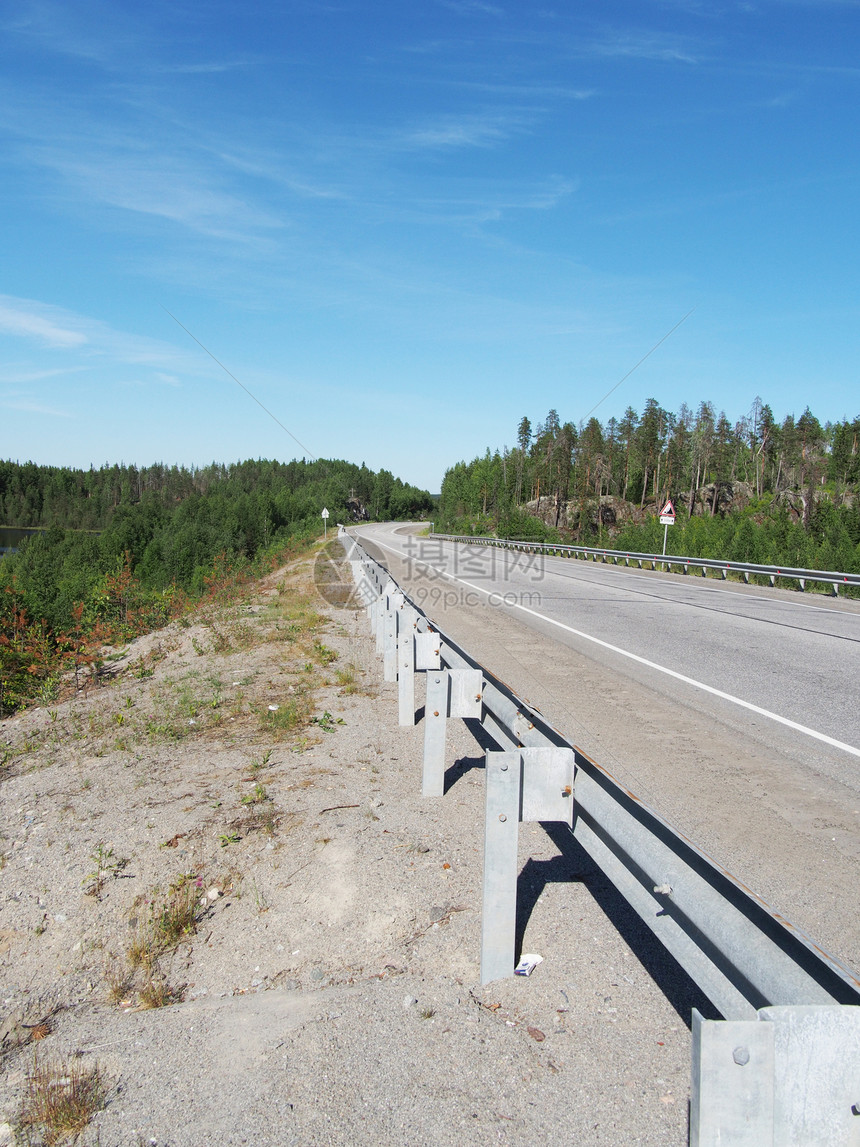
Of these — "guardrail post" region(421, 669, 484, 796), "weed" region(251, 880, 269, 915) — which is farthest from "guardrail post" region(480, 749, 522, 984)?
"guardrail post" region(421, 669, 484, 796)

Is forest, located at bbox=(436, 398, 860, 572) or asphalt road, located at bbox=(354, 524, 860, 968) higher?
forest, located at bbox=(436, 398, 860, 572)

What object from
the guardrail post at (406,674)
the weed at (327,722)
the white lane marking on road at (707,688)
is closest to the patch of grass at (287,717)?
the weed at (327,722)

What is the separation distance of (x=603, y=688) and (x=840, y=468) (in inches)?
4200

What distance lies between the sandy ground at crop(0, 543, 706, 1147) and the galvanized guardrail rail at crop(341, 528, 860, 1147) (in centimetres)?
46

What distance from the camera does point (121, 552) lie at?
3593 inches

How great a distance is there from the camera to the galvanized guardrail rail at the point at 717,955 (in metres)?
1.70


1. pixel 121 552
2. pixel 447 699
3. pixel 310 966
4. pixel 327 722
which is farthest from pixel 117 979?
pixel 121 552

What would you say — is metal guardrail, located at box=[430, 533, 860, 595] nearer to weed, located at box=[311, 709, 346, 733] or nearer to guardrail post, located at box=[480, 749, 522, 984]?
weed, located at box=[311, 709, 346, 733]

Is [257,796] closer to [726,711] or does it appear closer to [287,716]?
[287,716]

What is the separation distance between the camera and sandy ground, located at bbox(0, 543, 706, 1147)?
261 centimetres

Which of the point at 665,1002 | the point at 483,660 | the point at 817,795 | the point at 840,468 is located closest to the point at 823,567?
the point at 483,660

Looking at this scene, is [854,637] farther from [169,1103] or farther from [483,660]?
[169,1103]

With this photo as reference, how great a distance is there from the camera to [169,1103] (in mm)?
2705

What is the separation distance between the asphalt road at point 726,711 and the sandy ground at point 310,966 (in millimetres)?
1096
